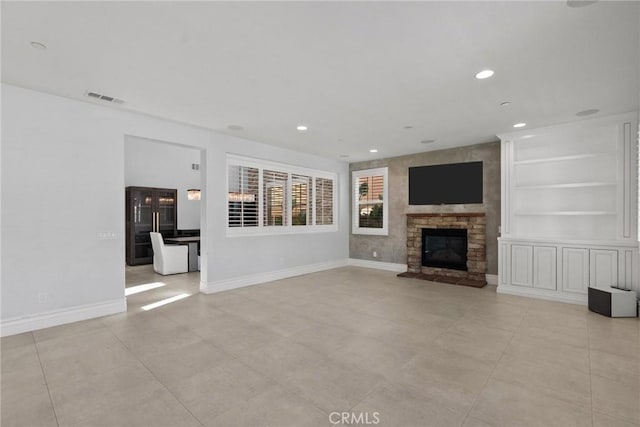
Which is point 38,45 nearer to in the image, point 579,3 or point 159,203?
point 579,3

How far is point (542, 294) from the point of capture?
4945 mm

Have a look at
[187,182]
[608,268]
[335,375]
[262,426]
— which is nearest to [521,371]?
[335,375]

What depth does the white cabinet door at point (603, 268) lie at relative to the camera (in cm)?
441

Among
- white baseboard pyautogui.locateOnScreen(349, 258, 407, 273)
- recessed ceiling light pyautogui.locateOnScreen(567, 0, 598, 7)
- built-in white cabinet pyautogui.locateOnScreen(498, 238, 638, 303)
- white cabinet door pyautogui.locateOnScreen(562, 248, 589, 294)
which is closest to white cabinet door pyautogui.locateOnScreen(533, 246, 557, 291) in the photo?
built-in white cabinet pyautogui.locateOnScreen(498, 238, 638, 303)

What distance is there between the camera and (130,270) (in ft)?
24.1

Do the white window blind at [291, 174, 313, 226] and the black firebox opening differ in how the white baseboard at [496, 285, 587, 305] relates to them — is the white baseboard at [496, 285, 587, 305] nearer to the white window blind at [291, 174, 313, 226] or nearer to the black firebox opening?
the black firebox opening

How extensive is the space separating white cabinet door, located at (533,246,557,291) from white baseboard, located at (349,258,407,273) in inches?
105

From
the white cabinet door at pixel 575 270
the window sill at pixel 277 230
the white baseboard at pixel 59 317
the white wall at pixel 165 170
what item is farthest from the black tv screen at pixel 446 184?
the white wall at pixel 165 170

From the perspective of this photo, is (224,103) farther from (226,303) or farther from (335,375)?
(335,375)

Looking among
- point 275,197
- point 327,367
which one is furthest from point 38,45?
point 275,197

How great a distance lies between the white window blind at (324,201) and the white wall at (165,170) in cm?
436

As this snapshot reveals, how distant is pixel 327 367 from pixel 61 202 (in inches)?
146

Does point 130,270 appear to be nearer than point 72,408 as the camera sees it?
No

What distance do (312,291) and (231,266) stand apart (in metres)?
1.55
